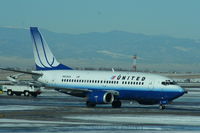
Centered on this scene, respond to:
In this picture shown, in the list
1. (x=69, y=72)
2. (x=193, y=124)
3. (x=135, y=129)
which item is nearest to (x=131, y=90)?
(x=69, y=72)

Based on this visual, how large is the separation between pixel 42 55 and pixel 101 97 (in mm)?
13174

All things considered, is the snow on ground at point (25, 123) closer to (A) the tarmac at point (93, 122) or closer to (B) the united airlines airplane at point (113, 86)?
(A) the tarmac at point (93, 122)

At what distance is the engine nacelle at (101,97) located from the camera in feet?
208

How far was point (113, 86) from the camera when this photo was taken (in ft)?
214

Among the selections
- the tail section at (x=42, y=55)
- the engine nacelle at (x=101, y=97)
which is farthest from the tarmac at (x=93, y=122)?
the tail section at (x=42, y=55)

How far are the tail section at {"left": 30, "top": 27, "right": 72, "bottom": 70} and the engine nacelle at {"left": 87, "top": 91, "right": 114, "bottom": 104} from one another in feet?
30.0

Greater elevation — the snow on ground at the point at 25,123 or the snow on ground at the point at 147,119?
the snow on ground at the point at 147,119

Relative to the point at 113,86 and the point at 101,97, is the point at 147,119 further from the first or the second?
the point at 113,86

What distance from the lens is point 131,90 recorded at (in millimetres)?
63812

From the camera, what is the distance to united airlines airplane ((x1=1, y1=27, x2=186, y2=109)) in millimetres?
62469

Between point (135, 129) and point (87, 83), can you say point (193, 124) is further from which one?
point (87, 83)

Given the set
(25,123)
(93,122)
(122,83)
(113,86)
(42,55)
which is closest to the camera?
(25,123)

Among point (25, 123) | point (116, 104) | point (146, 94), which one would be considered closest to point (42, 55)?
point (116, 104)

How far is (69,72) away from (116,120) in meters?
24.3
